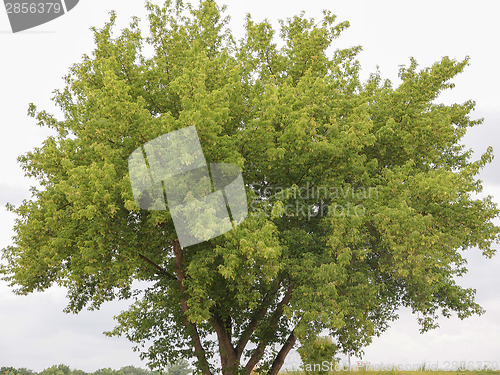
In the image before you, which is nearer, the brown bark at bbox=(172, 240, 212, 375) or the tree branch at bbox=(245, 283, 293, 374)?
the brown bark at bbox=(172, 240, 212, 375)

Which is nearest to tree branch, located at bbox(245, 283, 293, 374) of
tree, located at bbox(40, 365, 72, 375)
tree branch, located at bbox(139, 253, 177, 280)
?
tree branch, located at bbox(139, 253, 177, 280)

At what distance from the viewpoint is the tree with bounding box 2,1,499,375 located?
57.8 feet

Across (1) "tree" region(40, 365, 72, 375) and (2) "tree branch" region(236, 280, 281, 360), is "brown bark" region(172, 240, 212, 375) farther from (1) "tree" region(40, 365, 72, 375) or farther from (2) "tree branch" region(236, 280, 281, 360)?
(1) "tree" region(40, 365, 72, 375)

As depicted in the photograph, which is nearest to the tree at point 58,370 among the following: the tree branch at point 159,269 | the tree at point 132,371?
the tree at point 132,371

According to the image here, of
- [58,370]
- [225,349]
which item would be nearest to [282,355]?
[225,349]

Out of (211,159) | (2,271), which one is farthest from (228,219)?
(2,271)

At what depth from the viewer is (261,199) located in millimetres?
20078

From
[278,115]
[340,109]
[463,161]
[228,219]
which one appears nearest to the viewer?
[228,219]

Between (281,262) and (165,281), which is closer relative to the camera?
(281,262)

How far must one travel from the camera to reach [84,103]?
22922 millimetres

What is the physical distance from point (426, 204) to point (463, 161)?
21.8ft

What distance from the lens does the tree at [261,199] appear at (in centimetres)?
1762

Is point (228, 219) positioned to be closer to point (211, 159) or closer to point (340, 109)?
point (211, 159)

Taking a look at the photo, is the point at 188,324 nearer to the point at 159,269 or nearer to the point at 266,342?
the point at 159,269
